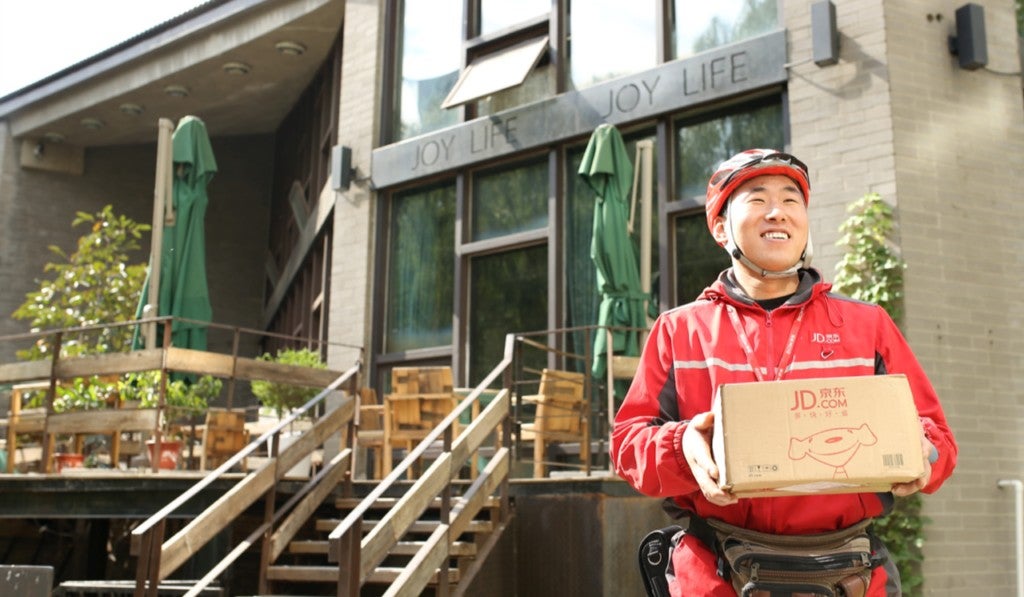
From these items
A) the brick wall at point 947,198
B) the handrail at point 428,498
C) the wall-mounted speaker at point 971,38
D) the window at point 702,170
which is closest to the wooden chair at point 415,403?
the handrail at point 428,498

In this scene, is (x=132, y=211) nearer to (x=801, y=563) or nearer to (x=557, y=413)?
(x=557, y=413)

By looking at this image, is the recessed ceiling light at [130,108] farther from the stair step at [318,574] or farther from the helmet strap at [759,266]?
the helmet strap at [759,266]

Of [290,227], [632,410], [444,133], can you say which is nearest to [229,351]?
[290,227]

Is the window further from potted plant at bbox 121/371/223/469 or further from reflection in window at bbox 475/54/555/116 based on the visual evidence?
potted plant at bbox 121/371/223/469

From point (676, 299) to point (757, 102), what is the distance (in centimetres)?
179

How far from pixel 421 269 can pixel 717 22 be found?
3990 millimetres

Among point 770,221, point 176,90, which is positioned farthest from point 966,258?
point 176,90

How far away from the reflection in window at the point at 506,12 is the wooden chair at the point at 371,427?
4127 millimetres

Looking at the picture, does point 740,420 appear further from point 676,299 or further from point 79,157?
point 79,157

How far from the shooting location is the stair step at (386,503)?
7.60m

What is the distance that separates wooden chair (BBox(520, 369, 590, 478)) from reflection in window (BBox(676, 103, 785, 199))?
7.43 ft

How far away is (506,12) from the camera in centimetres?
1185

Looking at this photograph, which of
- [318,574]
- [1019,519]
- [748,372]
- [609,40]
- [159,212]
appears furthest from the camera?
[609,40]

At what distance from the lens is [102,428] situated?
27.3 ft
